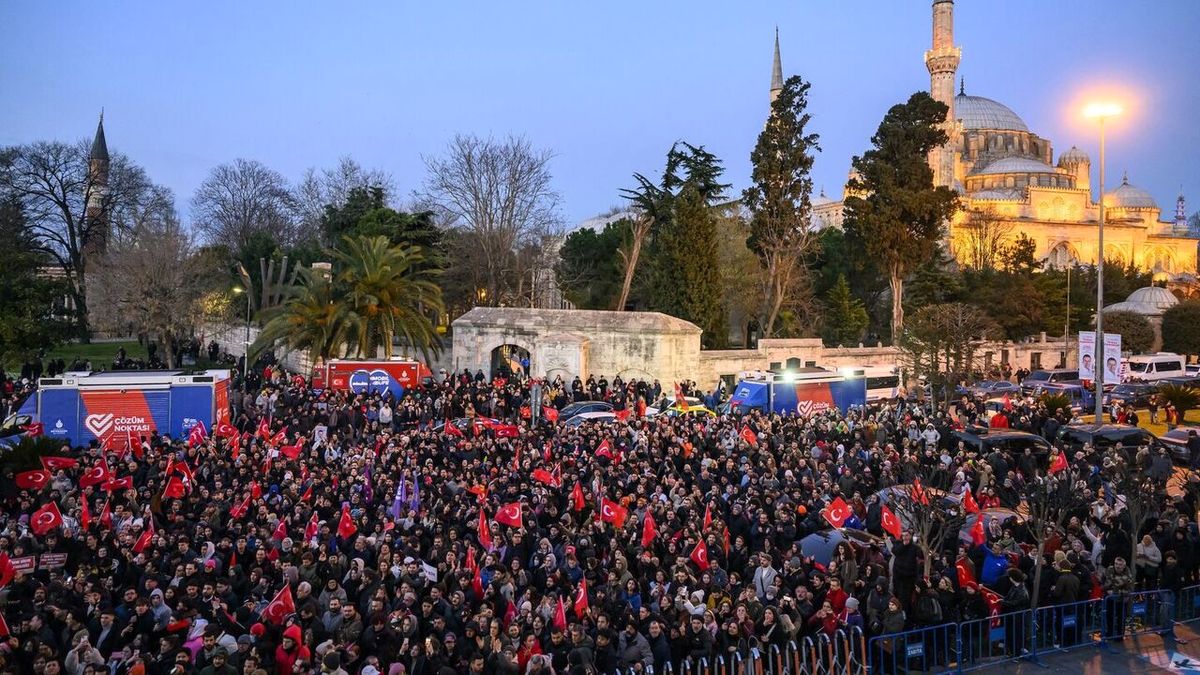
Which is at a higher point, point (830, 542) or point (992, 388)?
point (992, 388)

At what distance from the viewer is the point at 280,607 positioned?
334 inches

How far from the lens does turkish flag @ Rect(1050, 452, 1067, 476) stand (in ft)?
48.7

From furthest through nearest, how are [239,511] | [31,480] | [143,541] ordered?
1. [31,480]
2. [239,511]
3. [143,541]

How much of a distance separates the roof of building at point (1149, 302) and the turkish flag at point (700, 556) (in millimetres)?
44608

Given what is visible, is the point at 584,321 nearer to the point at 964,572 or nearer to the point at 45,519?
the point at 45,519

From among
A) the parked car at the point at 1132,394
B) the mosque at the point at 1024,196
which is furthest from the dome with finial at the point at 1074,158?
the parked car at the point at 1132,394

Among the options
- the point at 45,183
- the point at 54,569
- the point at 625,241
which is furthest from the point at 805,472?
the point at 45,183

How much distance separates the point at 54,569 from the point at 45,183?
4138 centimetres

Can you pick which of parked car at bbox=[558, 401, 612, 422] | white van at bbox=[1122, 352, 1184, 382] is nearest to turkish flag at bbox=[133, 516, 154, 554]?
parked car at bbox=[558, 401, 612, 422]

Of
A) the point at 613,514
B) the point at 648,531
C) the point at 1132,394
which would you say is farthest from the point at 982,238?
the point at 648,531

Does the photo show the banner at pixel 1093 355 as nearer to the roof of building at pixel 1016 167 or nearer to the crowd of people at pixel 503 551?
the crowd of people at pixel 503 551

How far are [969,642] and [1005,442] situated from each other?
413 inches

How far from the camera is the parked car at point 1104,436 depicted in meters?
18.5

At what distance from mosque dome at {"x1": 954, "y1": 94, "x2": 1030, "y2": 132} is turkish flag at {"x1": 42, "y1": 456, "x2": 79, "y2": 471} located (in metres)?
86.5
